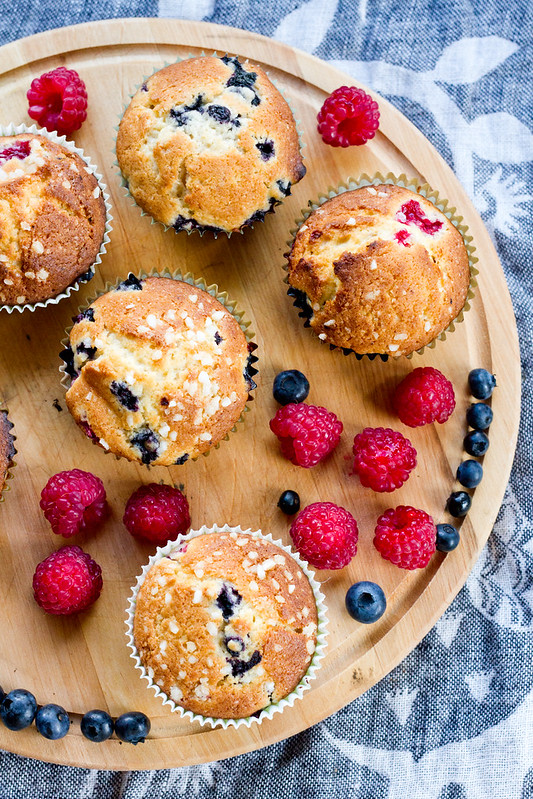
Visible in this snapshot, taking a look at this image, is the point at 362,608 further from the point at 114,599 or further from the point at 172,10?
the point at 172,10

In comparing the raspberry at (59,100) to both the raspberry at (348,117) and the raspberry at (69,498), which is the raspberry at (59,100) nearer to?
the raspberry at (348,117)

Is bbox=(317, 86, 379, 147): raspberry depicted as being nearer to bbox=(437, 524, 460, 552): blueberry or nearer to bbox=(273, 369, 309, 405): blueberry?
bbox=(273, 369, 309, 405): blueberry

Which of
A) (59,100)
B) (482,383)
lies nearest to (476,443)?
(482,383)

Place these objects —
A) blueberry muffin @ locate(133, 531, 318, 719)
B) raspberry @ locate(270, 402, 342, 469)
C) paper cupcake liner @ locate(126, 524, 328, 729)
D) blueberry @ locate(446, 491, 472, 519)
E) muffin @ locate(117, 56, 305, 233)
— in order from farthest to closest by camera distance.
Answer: blueberry @ locate(446, 491, 472, 519) → raspberry @ locate(270, 402, 342, 469) → muffin @ locate(117, 56, 305, 233) → paper cupcake liner @ locate(126, 524, 328, 729) → blueberry muffin @ locate(133, 531, 318, 719)

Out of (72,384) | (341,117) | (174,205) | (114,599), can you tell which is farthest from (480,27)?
(114,599)

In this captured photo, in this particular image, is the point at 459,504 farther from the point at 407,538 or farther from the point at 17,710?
the point at 17,710

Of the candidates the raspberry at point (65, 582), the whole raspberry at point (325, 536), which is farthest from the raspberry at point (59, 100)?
the whole raspberry at point (325, 536)

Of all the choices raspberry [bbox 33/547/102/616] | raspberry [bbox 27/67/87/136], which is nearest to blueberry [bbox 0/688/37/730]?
raspberry [bbox 33/547/102/616]
